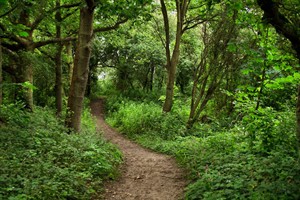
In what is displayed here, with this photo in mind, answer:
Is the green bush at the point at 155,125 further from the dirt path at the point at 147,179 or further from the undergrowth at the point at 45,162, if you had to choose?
the undergrowth at the point at 45,162

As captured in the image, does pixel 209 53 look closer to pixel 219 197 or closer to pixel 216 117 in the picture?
pixel 216 117

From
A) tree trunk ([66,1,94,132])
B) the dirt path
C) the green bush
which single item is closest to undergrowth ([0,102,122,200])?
the dirt path

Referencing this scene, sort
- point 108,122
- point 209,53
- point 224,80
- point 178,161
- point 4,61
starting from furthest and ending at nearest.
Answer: point 108,122
point 224,80
point 209,53
point 4,61
point 178,161

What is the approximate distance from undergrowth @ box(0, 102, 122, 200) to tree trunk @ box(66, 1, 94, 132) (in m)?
0.61

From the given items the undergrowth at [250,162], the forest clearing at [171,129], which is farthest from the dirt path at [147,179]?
the undergrowth at [250,162]

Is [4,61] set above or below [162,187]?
above

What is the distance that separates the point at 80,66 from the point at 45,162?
3.85m

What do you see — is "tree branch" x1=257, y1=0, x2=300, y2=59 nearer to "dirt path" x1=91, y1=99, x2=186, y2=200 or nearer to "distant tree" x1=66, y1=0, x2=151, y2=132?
"dirt path" x1=91, y1=99, x2=186, y2=200

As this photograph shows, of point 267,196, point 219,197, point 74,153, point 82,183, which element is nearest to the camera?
point 267,196

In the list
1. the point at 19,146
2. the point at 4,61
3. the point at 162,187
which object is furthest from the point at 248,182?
the point at 4,61

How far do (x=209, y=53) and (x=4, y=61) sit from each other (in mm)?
8674

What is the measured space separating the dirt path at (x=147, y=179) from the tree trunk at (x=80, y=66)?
2396 millimetres

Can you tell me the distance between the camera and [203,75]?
42.7 feet

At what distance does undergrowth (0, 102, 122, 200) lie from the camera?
453cm
